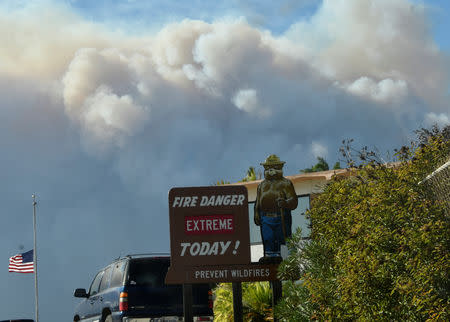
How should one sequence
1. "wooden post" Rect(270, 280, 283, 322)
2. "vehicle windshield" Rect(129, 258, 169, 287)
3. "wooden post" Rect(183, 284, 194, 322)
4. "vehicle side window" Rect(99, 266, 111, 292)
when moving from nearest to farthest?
1. "wooden post" Rect(183, 284, 194, 322)
2. "vehicle windshield" Rect(129, 258, 169, 287)
3. "wooden post" Rect(270, 280, 283, 322)
4. "vehicle side window" Rect(99, 266, 111, 292)

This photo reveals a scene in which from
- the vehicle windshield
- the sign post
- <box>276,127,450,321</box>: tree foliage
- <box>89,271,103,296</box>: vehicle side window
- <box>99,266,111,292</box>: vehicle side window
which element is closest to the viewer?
<box>276,127,450,321</box>: tree foliage

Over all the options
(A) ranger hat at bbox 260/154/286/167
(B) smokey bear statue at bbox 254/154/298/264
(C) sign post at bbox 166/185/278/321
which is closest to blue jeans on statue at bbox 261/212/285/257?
(B) smokey bear statue at bbox 254/154/298/264

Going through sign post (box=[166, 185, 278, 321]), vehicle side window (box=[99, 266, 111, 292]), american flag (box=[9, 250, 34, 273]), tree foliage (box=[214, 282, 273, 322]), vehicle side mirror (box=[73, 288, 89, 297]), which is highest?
american flag (box=[9, 250, 34, 273])

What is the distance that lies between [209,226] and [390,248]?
6.45 meters

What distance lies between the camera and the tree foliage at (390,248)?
927cm

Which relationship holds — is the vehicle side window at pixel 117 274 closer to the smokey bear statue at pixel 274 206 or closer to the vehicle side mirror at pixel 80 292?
the vehicle side mirror at pixel 80 292

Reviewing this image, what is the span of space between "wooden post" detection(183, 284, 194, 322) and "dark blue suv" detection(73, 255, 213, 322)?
510 mm

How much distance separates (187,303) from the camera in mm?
15344

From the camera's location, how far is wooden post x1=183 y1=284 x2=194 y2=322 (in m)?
15.2

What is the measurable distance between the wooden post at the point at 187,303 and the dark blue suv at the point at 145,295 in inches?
20.1

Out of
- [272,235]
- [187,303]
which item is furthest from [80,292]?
[272,235]

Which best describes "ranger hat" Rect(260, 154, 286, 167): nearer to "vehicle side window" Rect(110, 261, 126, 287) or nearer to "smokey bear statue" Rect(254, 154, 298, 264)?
"smokey bear statue" Rect(254, 154, 298, 264)

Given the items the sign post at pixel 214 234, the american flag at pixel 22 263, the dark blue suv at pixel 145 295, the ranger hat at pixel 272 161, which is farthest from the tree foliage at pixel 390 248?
the american flag at pixel 22 263

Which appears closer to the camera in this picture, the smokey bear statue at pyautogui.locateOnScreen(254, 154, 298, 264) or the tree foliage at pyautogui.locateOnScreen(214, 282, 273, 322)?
the smokey bear statue at pyautogui.locateOnScreen(254, 154, 298, 264)
